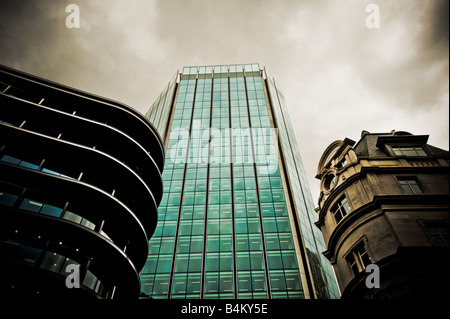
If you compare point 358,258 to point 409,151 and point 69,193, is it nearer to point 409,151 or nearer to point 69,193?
point 409,151

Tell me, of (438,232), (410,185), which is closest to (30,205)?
(438,232)

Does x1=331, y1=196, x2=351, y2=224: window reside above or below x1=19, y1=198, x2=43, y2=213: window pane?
above

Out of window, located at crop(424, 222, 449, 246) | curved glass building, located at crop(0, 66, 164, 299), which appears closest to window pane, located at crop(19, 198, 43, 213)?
curved glass building, located at crop(0, 66, 164, 299)

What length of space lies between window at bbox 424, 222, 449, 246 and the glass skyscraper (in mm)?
22912

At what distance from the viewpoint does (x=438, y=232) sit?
17.8m

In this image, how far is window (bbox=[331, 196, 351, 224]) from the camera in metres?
22.5

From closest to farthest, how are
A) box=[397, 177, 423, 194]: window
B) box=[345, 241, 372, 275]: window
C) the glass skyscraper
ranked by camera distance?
1. box=[345, 241, 372, 275]: window
2. box=[397, 177, 423, 194]: window
3. the glass skyscraper

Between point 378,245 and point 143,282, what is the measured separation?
3130cm

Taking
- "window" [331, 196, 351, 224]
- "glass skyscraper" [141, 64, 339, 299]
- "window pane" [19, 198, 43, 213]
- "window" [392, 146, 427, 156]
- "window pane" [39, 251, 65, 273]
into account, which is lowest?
"window pane" [39, 251, 65, 273]

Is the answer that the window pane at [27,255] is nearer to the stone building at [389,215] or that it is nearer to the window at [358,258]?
the stone building at [389,215]

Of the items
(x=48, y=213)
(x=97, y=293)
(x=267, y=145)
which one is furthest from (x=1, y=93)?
(x=267, y=145)

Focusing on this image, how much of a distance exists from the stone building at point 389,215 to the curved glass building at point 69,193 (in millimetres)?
15604

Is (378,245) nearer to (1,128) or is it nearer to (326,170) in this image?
(326,170)

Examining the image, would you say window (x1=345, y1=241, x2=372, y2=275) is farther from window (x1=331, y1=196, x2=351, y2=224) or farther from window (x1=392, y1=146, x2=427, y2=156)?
window (x1=392, y1=146, x2=427, y2=156)
